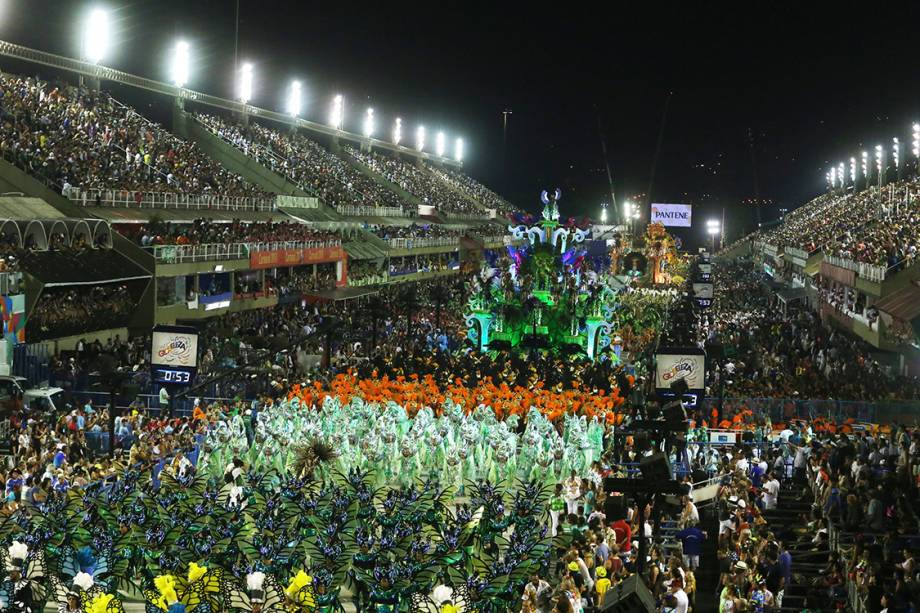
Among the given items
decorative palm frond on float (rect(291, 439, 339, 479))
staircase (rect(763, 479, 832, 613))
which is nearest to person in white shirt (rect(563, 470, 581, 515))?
staircase (rect(763, 479, 832, 613))

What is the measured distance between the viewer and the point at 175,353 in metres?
24.8

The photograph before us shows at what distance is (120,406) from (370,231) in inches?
1536

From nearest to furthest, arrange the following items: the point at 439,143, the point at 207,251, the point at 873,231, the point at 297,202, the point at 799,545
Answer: the point at 799,545, the point at 207,251, the point at 873,231, the point at 297,202, the point at 439,143

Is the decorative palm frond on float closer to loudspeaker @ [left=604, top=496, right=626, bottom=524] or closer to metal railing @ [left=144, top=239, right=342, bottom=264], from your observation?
loudspeaker @ [left=604, top=496, right=626, bottom=524]

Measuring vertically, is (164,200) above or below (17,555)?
above

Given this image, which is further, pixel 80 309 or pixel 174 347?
pixel 80 309

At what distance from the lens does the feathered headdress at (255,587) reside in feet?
40.7

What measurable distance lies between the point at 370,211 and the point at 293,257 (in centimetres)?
2364

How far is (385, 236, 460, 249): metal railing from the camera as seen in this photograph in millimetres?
65438

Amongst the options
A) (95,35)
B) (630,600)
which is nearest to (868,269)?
(630,600)

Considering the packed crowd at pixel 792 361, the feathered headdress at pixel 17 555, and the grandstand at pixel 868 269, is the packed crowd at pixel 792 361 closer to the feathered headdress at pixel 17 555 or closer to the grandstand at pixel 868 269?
the grandstand at pixel 868 269

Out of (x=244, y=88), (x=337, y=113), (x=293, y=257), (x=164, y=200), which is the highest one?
(x=337, y=113)

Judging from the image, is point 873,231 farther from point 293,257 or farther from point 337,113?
point 337,113

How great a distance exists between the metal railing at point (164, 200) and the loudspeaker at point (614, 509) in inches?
945
